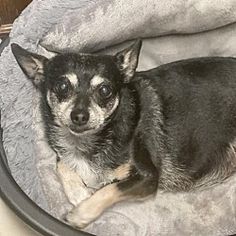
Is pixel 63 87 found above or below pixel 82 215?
above

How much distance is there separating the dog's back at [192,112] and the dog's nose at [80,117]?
0.76ft

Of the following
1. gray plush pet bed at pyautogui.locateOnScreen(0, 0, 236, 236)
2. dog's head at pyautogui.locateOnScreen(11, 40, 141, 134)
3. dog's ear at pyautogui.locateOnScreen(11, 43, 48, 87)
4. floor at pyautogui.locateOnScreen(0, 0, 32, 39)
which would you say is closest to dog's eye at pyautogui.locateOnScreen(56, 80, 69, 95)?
dog's head at pyautogui.locateOnScreen(11, 40, 141, 134)

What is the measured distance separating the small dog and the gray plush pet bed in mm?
52

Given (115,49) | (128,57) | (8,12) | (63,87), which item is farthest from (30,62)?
(8,12)

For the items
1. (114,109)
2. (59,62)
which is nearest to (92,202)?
(114,109)

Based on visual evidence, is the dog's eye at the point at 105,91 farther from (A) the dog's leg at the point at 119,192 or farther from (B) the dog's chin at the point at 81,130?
(A) the dog's leg at the point at 119,192

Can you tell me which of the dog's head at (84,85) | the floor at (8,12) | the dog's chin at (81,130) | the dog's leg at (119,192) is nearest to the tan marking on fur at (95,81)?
the dog's head at (84,85)

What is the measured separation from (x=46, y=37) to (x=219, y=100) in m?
0.52

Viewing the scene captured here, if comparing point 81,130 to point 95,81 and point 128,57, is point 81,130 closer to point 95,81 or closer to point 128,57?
point 95,81

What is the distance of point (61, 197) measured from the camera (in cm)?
183

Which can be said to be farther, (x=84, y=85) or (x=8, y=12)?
(x=8, y=12)

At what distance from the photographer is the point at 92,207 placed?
1789 mm

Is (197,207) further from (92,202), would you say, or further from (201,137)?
(92,202)

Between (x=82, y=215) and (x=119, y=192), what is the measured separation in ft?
0.37
